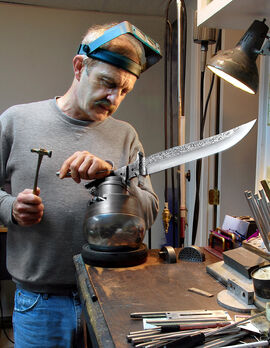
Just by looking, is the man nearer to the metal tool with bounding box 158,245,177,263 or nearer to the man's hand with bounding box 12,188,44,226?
the man's hand with bounding box 12,188,44,226

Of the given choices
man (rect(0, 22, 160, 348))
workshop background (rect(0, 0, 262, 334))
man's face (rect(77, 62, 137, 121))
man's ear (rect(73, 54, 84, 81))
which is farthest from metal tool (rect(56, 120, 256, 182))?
workshop background (rect(0, 0, 262, 334))

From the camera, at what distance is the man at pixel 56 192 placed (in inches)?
37.8

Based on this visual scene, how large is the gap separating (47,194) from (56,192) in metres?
0.03

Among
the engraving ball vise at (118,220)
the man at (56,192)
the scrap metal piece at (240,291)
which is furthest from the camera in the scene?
the man at (56,192)

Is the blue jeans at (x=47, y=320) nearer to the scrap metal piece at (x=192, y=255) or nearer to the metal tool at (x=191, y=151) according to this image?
the scrap metal piece at (x=192, y=255)

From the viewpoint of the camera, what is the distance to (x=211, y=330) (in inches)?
20.3

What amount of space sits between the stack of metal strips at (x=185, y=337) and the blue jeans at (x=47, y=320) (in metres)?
0.55

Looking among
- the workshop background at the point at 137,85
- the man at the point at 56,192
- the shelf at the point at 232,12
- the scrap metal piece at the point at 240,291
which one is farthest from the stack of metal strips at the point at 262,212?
the workshop background at the point at 137,85

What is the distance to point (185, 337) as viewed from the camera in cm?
48

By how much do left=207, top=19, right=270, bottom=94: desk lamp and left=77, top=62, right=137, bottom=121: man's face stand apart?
0.91ft

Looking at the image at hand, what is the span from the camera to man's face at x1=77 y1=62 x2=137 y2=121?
96 cm

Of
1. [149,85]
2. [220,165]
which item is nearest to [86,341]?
[220,165]

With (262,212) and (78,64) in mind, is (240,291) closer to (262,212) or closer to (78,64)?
(262,212)

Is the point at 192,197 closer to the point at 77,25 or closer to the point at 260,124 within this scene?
the point at 260,124
